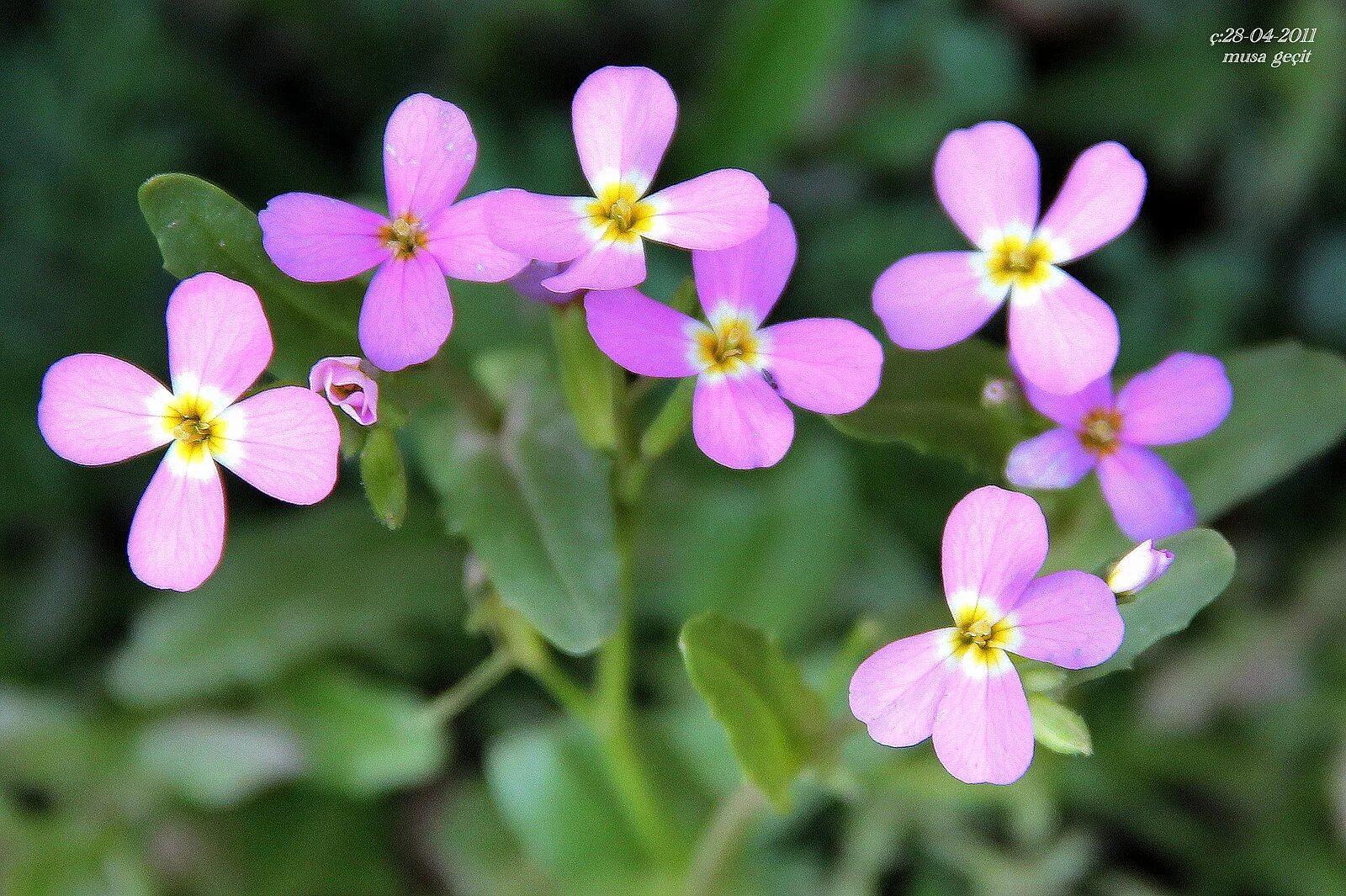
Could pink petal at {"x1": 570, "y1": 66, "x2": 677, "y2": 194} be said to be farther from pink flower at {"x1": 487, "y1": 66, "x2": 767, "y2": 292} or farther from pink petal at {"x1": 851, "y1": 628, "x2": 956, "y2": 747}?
pink petal at {"x1": 851, "y1": 628, "x2": 956, "y2": 747}

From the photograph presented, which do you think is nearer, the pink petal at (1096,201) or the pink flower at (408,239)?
the pink flower at (408,239)

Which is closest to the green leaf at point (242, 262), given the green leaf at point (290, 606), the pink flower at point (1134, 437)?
the pink flower at point (1134, 437)

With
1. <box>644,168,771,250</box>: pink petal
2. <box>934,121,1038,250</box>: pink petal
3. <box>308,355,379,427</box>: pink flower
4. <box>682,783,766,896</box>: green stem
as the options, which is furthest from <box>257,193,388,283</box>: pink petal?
<box>682,783,766,896</box>: green stem

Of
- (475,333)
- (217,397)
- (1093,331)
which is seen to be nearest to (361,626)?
(475,333)

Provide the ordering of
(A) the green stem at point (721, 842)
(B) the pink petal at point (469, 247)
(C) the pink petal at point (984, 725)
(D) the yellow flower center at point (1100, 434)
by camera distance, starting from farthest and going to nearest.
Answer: (A) the green stem at point (721, 842) < (D) the yellow flower center at point (1100, 434) < (B) the pink petal at point (469, 247) < (C) the pink petal at point (984, 725)

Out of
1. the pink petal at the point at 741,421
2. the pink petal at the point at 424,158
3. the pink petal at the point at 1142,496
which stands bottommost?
the pink petal at the point at 1142,496

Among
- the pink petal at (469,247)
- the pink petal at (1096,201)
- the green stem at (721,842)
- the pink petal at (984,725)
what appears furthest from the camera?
the green stem at (721,842)

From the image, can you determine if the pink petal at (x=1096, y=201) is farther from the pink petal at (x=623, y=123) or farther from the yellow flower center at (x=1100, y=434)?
the pink petal at (x=623, y=123)

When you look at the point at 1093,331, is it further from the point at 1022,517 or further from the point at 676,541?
the point at 676,541
